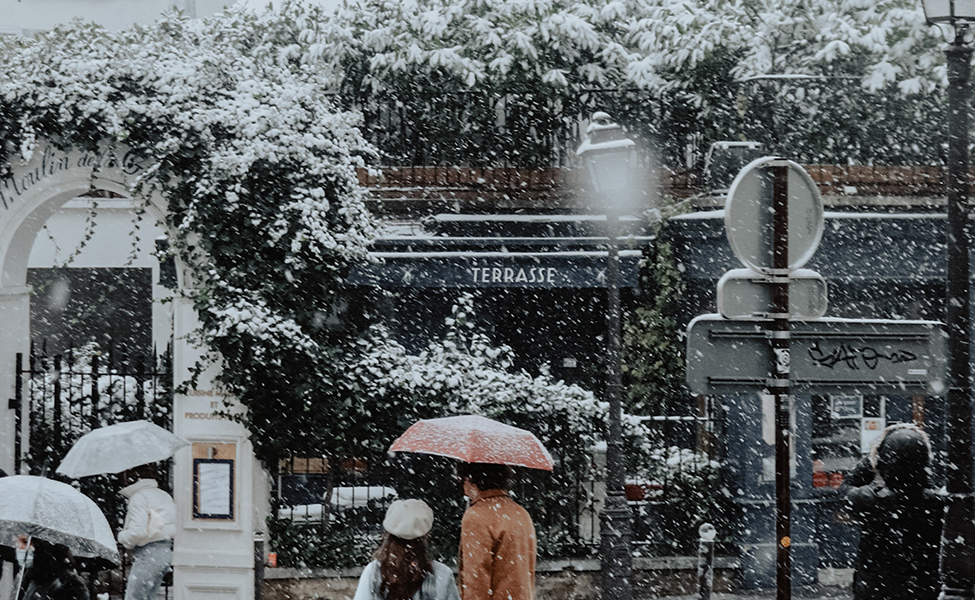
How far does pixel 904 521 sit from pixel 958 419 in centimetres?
221

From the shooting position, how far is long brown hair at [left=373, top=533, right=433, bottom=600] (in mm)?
4664

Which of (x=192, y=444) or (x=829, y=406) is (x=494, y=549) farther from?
(x=829, y=406)

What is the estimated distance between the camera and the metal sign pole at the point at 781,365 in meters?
5.25

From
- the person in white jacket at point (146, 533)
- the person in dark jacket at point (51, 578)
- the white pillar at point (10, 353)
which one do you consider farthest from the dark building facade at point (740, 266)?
the person in dark jacket at point (51, 578)

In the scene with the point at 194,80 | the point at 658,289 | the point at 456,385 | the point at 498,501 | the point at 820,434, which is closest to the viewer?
the point at 498,501

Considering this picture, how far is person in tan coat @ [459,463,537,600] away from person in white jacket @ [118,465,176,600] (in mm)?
3572

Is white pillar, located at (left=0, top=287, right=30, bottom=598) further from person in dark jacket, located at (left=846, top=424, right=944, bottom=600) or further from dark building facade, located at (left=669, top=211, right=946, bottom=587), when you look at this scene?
person in dark jacket, located at (left=846, top=424, right=944, bottom=600)

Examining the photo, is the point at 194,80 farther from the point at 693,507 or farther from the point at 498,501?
the point at 693,507

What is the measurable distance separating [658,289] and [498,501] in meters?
8.33

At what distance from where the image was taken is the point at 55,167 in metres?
9.40

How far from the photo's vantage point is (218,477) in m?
9.32

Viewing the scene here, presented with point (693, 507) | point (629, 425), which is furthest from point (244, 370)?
point (693, 507)

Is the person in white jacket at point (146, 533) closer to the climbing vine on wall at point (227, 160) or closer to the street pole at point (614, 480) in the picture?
the climbing vine on wall at point (227, 160)

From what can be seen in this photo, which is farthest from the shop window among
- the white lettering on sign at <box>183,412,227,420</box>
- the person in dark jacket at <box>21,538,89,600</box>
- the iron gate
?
the person in dark jacket at <box>21,538,89,600</box>
